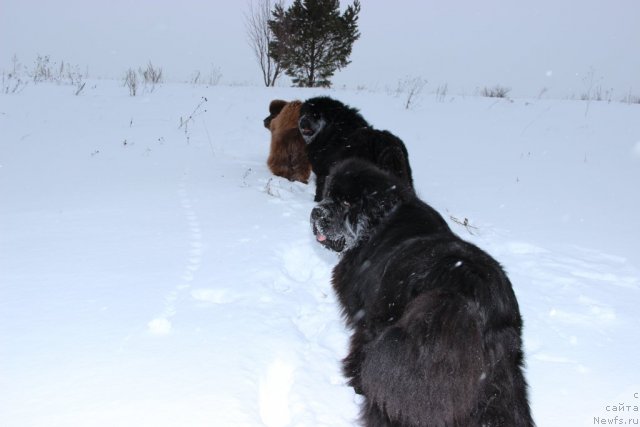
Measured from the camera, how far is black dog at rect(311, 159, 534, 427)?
184 centimetres

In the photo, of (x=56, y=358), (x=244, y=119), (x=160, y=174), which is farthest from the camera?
(x=244, y=119)

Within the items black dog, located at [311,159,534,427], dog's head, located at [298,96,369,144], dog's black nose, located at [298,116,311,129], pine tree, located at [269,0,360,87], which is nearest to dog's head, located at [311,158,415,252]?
black dog, located at [311,159,534,427]

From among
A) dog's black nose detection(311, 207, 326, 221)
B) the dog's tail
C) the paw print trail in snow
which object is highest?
dog's black nose detection(311, 207, 326, 221)

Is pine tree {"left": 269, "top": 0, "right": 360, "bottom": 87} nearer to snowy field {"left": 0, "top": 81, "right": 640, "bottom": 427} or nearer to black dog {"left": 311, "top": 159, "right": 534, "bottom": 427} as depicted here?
snowy field {"left": 0, "top": 81, "right": 640, "bottom": 427}

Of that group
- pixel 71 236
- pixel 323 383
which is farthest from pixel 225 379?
pixel 71 236

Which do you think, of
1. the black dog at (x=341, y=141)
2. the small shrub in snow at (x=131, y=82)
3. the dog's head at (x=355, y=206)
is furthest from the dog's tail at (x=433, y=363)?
the small shrub in snow at (x=131, y=82)

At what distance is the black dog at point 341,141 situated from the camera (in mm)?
5113

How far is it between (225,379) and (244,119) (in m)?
8.02

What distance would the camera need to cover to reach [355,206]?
10.0 ft

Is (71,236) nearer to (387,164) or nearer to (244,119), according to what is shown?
(387,164)

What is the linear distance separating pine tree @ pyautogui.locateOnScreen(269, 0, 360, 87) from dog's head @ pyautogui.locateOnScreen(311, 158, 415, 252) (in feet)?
65.2

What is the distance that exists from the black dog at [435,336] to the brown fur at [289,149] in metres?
3.96

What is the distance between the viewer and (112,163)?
6.58 meters

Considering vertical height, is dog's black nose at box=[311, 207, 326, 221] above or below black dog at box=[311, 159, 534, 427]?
above
